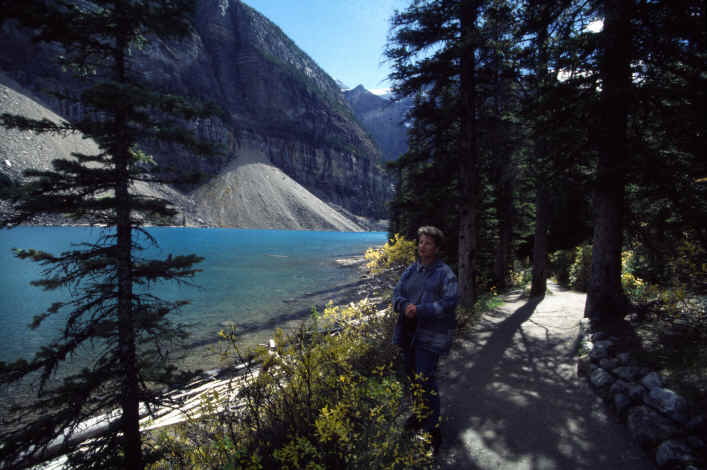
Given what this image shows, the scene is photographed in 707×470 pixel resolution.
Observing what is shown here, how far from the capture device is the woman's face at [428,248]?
138 inches

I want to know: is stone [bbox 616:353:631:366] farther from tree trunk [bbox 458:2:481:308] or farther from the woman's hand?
tree trunk [bbox 458:2:481:308]

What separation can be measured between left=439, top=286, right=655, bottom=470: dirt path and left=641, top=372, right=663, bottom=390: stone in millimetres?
603

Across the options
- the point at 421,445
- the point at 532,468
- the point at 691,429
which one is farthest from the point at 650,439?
the point at 421,445

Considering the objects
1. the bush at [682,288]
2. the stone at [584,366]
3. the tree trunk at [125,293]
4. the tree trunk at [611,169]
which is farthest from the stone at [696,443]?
the tree trunk at [125,293]

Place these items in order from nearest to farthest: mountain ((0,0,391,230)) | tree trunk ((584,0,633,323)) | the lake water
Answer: tree trunk ((584,0,633,323)) → the lake water → mountain ((0,0,391,230))

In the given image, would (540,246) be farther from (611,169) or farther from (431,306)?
(431,306)

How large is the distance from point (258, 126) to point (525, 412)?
163m

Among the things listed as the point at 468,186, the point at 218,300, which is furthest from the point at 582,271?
the point at 218,300

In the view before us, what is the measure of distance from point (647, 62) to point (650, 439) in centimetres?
667

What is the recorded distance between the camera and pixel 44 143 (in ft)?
213

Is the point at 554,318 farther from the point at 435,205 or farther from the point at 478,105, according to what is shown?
the point at 478,105

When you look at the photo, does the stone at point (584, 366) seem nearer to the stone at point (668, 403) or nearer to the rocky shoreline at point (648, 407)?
the rocky shoreline at point (648, 407)

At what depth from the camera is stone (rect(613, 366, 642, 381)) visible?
4.03 metres

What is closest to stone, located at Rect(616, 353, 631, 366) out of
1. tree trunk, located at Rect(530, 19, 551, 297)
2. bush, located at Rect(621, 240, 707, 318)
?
bush, located at Rect(621, 240, 707, 318)
